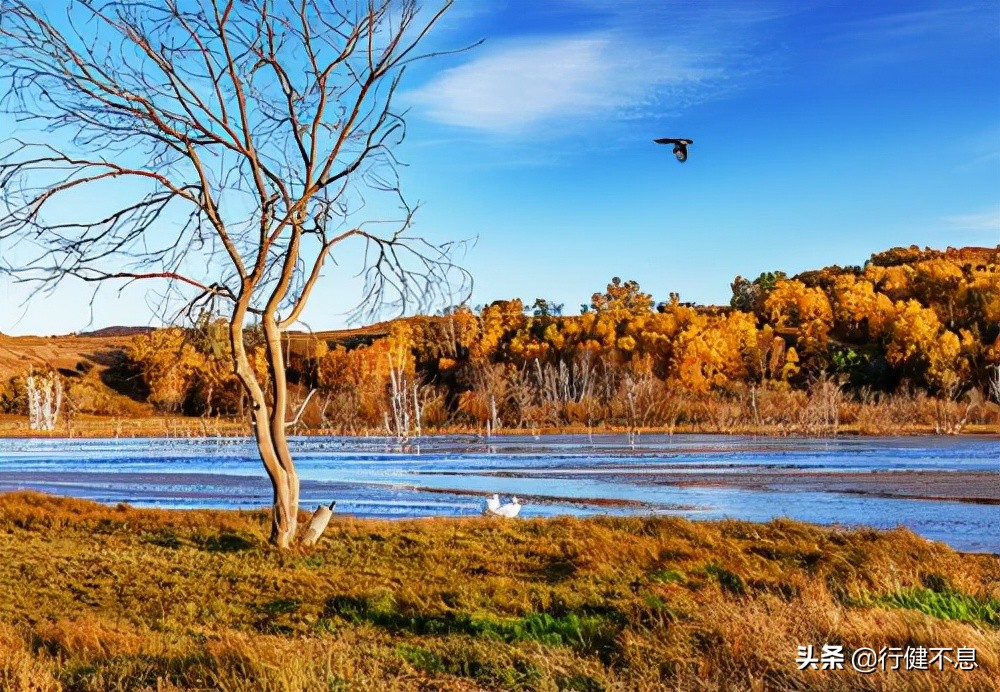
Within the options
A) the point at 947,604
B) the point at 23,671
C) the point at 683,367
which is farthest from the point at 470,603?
the point at 683,367

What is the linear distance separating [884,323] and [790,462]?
62221mm

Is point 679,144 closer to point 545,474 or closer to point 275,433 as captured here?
point 275,433

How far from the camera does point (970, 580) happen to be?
1062 centimetres

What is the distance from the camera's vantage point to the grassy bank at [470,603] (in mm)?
6949

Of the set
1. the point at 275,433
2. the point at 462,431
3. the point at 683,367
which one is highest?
the point at 683,367

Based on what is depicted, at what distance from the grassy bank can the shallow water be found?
198 inches

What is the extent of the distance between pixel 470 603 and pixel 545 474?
21.4 meters

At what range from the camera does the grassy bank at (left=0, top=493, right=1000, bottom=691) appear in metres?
6.95

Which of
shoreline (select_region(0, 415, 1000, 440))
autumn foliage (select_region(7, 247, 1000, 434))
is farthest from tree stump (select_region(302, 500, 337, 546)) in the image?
autumn foliage (select_region(7, 247, 1000, 434))

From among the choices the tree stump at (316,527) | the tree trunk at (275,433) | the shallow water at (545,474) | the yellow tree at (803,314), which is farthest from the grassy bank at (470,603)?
the yellow tree at (803,314)

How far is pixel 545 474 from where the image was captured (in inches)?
1264

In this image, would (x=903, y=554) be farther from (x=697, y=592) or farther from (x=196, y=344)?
(x=196, y=344)

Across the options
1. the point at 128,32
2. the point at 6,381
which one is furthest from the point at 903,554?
the point at 6,381

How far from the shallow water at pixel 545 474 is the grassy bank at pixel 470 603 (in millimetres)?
5032
